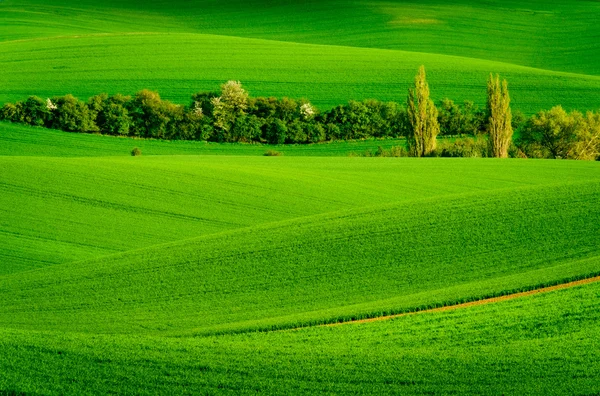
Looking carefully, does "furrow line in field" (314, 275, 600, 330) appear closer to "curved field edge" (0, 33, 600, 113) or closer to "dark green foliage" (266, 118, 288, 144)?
"dark green foliage" (266, 118, 288, 144)

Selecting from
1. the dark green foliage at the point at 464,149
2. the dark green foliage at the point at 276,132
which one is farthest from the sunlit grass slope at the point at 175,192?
the dark green foliage at the point at 276,132

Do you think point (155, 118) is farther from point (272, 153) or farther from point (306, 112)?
point (306, 112)

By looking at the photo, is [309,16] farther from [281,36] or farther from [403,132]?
[403,132]

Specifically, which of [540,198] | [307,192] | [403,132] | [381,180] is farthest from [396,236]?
[403,132]

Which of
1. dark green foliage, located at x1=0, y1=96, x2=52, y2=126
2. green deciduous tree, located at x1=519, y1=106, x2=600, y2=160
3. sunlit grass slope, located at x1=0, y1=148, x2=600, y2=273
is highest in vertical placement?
dark green foliage, located at x1=0, y1=96, x2=52, y2=126

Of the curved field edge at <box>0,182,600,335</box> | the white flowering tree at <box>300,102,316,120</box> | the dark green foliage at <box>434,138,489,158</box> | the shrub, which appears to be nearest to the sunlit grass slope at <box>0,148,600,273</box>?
the curved field edge at <box>0,182,600,335</box>
